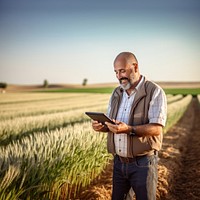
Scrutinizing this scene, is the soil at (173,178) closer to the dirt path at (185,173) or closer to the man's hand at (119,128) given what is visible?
the dirt path at (185,173)

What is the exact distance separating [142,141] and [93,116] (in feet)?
→ 1.85

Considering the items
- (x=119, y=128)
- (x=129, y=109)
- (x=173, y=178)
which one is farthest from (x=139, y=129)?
(x=173, y=178)

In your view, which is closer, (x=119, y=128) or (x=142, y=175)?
(x=119, y=128)

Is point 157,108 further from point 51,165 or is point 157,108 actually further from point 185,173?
point 185,173

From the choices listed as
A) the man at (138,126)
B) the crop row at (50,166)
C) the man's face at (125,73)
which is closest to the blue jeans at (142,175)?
the man at (138,126)

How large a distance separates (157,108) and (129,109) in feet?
1.02

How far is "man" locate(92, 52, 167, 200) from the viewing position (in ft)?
9.52

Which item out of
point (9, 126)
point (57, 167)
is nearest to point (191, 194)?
point (57, 167)

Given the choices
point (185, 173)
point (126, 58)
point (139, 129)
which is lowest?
point (185, 173)

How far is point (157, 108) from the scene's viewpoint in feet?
9.57

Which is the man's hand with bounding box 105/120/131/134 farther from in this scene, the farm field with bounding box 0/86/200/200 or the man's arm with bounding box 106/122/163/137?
the farm field with bounding box 0/86/200/200

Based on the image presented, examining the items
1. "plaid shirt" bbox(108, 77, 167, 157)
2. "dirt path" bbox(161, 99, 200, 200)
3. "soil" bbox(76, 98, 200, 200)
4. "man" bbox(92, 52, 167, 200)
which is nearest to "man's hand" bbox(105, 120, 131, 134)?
"man" bbox(92, 52, 167, 200)

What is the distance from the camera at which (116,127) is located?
2.80 m

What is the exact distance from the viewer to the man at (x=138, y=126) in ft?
9.52
